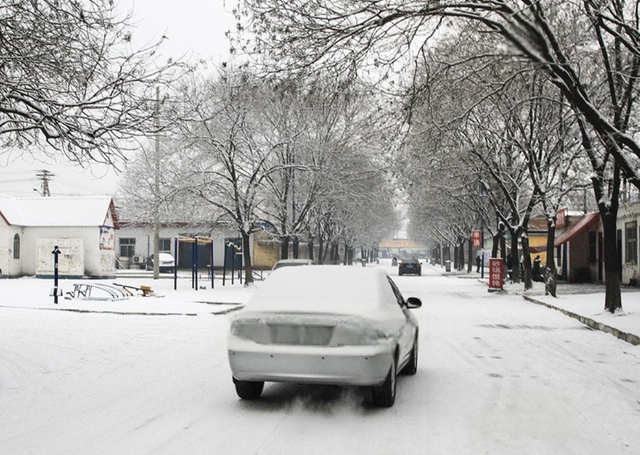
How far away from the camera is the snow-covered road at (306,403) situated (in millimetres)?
6172

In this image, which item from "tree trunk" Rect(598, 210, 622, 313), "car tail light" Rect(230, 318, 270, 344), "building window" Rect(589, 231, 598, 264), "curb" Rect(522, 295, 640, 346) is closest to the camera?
"car tail light" Rect(230, 318, 270, 344)

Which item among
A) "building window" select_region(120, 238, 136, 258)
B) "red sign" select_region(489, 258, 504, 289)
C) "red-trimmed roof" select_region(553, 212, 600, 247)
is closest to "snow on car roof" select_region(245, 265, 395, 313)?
"red sign" select_region(489, 258, 504, 289)

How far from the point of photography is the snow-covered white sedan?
7.09 m

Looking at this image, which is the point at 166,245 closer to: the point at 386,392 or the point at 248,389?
the point at 248,389

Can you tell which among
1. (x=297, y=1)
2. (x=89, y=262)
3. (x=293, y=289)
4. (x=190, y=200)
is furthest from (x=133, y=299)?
(x=89, y=262)

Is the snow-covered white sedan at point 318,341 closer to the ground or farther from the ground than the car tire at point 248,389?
farther from the ground

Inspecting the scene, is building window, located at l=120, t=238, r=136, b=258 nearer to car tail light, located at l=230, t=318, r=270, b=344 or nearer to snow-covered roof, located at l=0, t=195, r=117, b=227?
snow-covered roof, located at l=0, t=195, r=117, b=227

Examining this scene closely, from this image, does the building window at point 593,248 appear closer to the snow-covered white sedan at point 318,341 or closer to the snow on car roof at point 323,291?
the snow on car roof at point 323,291

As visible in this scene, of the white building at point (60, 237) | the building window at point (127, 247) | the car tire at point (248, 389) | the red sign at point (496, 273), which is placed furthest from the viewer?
the building window at point (127, 247)

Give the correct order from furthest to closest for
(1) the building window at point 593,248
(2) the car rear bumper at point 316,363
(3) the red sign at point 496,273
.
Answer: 1. (1) the building window at point 593,248
2. (3) the red sign at point 496,273
3. (2) the car rear bumper at point 316,363

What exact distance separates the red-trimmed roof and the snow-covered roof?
24.9m

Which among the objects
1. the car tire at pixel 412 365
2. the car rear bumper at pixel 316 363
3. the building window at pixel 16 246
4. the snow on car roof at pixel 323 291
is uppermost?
the building window at pixel 16 246

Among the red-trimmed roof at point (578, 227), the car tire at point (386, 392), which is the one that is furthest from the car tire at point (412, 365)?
the red-trimmed roof at point (578, 227)

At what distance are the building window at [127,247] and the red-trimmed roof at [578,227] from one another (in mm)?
40357
